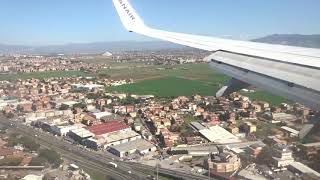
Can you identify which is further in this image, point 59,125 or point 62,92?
point 62,92

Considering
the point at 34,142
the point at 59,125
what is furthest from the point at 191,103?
the point at 34,142

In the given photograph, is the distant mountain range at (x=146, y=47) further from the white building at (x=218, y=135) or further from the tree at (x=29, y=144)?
the tree at (x=29, y=144)

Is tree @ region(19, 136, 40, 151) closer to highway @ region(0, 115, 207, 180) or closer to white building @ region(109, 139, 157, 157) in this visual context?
highway @ region(0, 115, 207, 180)

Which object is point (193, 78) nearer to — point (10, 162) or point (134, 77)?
point (134, 77)

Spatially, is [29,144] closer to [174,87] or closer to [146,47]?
[174,87]

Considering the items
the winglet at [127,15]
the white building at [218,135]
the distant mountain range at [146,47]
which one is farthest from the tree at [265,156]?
the winglet at [127,15]

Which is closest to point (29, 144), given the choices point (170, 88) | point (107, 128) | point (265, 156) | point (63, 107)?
point (107, 128)

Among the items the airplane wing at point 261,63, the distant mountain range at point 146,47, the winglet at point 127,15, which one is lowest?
the distant mountain range at point 146,47
